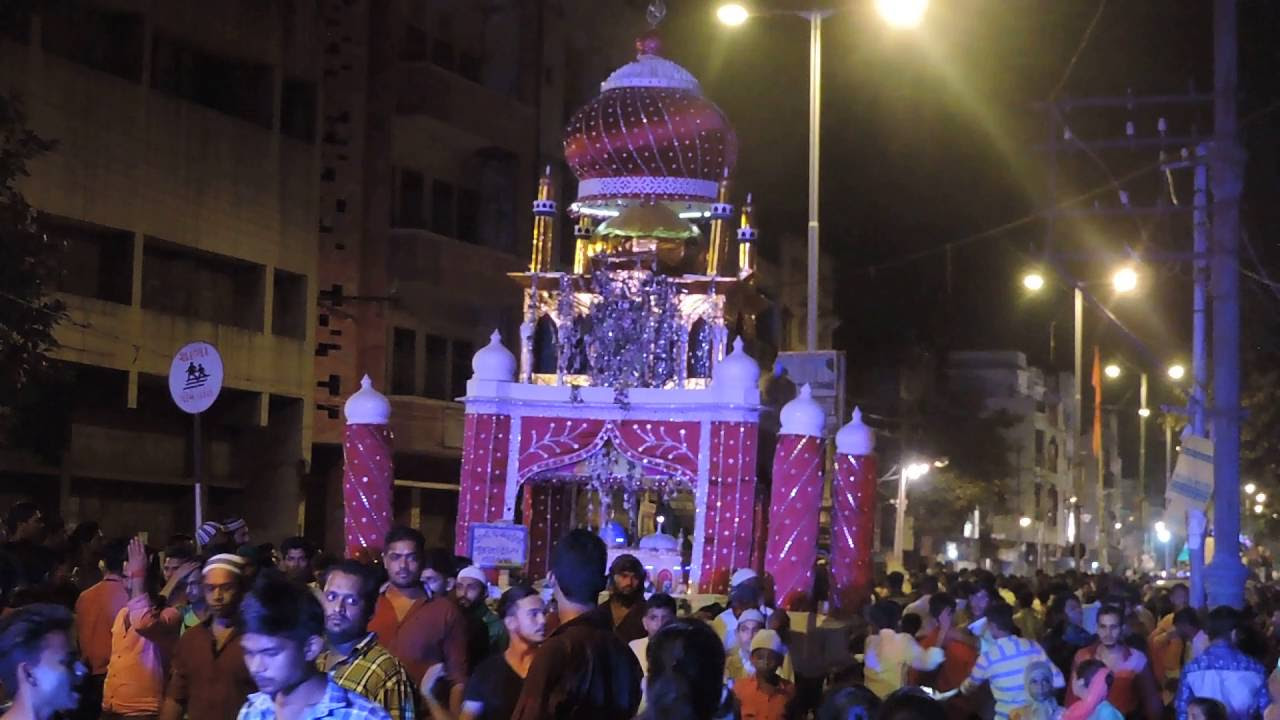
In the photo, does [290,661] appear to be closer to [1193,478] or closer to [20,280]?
[20,280]

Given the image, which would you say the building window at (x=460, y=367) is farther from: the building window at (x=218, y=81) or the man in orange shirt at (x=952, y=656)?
the man in orange shirt at (x=952, y=656)

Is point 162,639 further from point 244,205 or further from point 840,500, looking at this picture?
point 244,205

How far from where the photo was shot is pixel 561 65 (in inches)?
1623

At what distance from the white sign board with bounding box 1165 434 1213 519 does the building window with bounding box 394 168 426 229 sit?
22.2m

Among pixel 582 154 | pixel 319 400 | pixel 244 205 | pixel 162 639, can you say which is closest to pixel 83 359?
pixel 244 205

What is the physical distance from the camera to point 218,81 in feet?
110

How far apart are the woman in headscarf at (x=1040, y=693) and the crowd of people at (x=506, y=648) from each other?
0.5 inches

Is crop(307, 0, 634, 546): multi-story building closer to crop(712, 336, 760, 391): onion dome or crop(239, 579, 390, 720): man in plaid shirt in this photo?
crop(712, 336, 760, 391): onion dome

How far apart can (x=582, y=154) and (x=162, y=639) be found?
47.3 feet

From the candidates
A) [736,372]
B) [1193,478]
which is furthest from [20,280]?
[1193,478]

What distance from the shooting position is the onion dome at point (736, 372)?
21.2 meters

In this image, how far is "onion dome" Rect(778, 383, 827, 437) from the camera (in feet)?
68.3

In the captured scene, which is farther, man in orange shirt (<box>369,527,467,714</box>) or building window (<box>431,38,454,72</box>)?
building window (<box>431,38,454,72</box>)

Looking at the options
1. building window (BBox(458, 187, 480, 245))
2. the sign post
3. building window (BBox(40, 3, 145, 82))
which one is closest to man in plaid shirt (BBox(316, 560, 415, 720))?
the sign post
